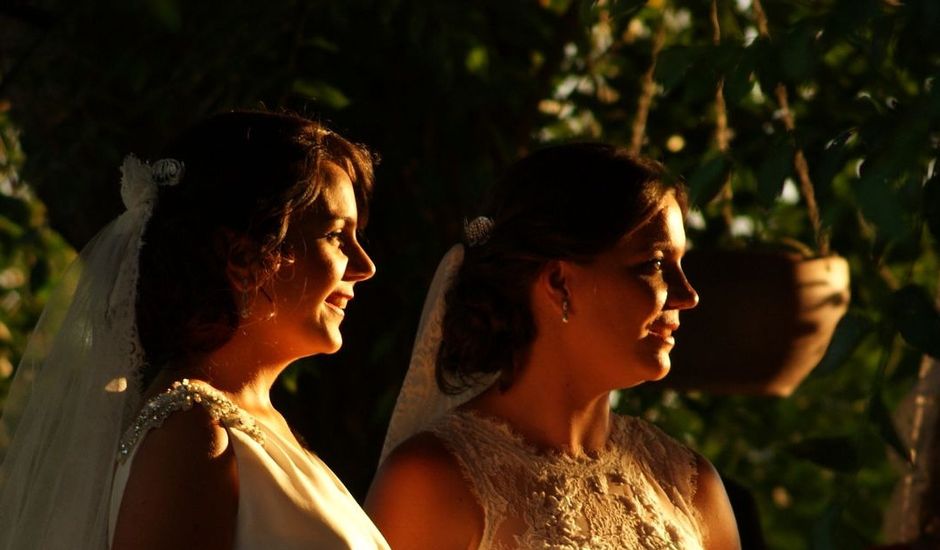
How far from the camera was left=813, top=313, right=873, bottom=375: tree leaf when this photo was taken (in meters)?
1.65

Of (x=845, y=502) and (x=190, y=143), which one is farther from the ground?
(x=190, y=143)

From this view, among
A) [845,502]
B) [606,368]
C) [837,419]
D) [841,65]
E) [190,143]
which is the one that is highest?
[190,143]

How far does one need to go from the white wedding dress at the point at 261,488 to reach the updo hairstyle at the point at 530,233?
0.51m

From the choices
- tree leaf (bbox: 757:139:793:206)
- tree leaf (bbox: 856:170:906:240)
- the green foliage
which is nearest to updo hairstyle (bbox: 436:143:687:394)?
tree leaf (bbox: 757:139:793:206)

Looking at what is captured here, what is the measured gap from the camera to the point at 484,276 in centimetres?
228

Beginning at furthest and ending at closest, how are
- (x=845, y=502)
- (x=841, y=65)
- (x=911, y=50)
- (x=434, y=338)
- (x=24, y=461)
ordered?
(x=841, y=65) → (x=434, y=338) → (x=24, y=461) → (x=911, y=50) → (x=845, y=502)

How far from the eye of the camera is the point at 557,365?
2.25 meters

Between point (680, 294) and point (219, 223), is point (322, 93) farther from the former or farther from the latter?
point (219, 223)

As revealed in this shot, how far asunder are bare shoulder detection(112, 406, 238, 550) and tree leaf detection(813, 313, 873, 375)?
647mm

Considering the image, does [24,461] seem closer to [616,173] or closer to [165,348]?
[165,348]

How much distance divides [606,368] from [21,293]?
9.02 ft

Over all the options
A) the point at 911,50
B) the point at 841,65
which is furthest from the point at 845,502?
the point at 841,65

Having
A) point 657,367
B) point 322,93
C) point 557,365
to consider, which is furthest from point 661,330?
point 322,93

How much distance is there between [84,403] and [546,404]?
0.68 metres
